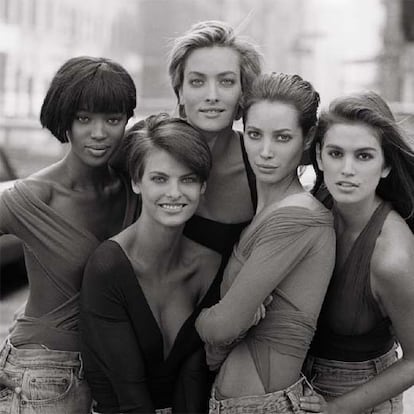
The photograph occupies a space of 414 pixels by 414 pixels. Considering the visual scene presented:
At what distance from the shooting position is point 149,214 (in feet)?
9.46

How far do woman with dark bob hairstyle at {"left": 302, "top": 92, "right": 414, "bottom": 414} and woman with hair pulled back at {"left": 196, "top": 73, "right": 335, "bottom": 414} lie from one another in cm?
11

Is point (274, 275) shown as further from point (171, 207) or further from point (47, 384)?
point (47, 384)

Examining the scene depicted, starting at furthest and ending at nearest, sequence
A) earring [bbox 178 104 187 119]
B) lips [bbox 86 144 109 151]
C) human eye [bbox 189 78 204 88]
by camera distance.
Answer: earring [bbox 178 104 187 119] → human eye [bbox 189 78 204 88] → lips [bbox 86 144 109 151]

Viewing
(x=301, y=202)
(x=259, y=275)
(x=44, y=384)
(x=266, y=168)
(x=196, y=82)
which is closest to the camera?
(x=259, y=275)

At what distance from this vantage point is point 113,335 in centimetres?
274

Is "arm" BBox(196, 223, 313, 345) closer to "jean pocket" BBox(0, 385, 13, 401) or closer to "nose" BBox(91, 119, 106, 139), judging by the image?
"nose" BBox(91, 119, 106, 139)

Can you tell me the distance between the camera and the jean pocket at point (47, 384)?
9.68ft

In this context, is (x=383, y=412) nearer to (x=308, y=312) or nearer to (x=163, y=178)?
(x=308, y=312)

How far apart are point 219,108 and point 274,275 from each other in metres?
0.85

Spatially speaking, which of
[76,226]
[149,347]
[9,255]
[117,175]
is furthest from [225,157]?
[9,255]

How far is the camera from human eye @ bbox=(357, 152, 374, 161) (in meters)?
2.70

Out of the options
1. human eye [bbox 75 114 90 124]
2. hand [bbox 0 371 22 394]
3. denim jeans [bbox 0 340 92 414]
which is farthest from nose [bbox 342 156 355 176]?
hand [bbox 0 371 22 394]

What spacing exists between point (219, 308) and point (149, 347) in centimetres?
35

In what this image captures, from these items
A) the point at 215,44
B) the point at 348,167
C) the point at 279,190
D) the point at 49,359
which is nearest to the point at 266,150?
the point at 279,190
